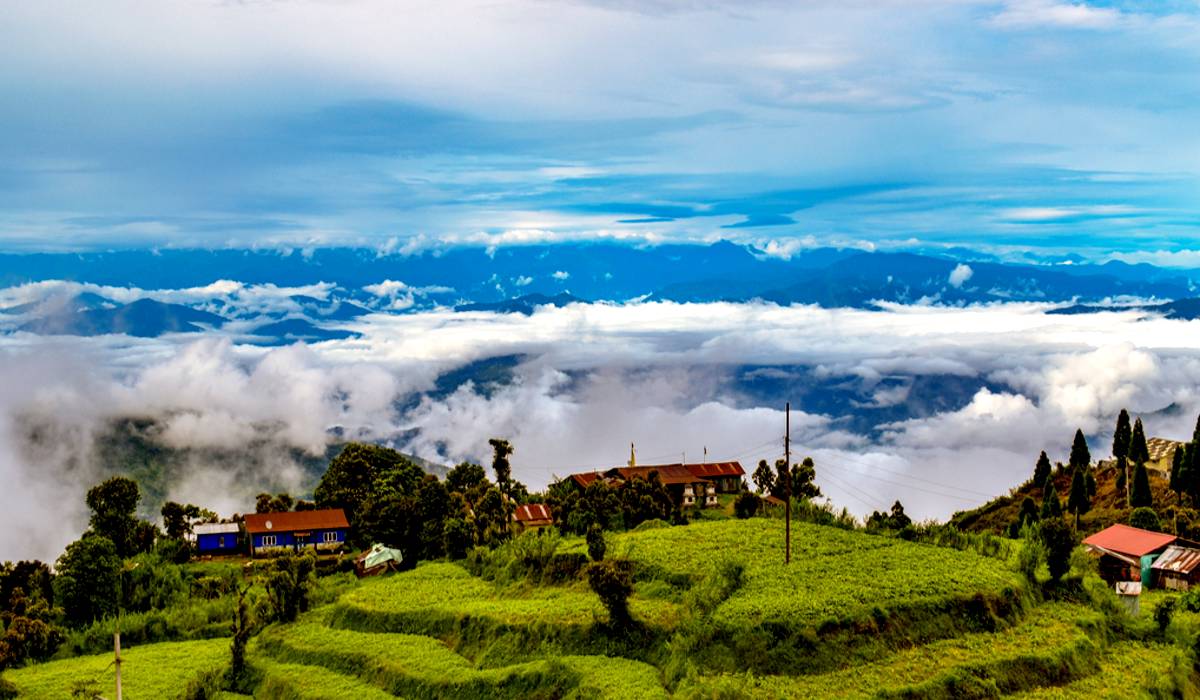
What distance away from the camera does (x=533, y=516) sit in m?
106

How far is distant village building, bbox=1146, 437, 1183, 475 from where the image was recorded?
11412cm

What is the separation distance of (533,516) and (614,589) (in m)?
44.1

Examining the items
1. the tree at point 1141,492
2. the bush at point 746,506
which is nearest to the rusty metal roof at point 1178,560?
the tree at point 1141,492

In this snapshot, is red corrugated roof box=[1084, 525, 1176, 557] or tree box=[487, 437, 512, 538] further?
tree box=[487, 437, 512, 538]

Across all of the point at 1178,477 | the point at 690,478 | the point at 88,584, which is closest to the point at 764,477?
the point at 690,478

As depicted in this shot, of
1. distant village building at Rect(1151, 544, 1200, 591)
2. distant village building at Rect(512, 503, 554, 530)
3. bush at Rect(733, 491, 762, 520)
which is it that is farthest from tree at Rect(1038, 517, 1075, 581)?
distant village building at Rect(512, 503, 554, 530)

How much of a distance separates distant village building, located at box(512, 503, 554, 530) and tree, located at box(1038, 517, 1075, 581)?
46494mm

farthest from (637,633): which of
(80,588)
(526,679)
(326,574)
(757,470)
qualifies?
(757,470)

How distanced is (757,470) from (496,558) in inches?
1597

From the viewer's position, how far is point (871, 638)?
5806cm

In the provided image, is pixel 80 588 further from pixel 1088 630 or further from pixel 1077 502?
pixel 1077 502

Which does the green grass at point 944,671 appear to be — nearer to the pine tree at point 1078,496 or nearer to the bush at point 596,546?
the bush at point 596,546

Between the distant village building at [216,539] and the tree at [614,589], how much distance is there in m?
55.1

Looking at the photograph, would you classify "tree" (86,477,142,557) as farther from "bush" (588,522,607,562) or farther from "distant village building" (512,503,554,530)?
"bush" (588,522,607,562)
